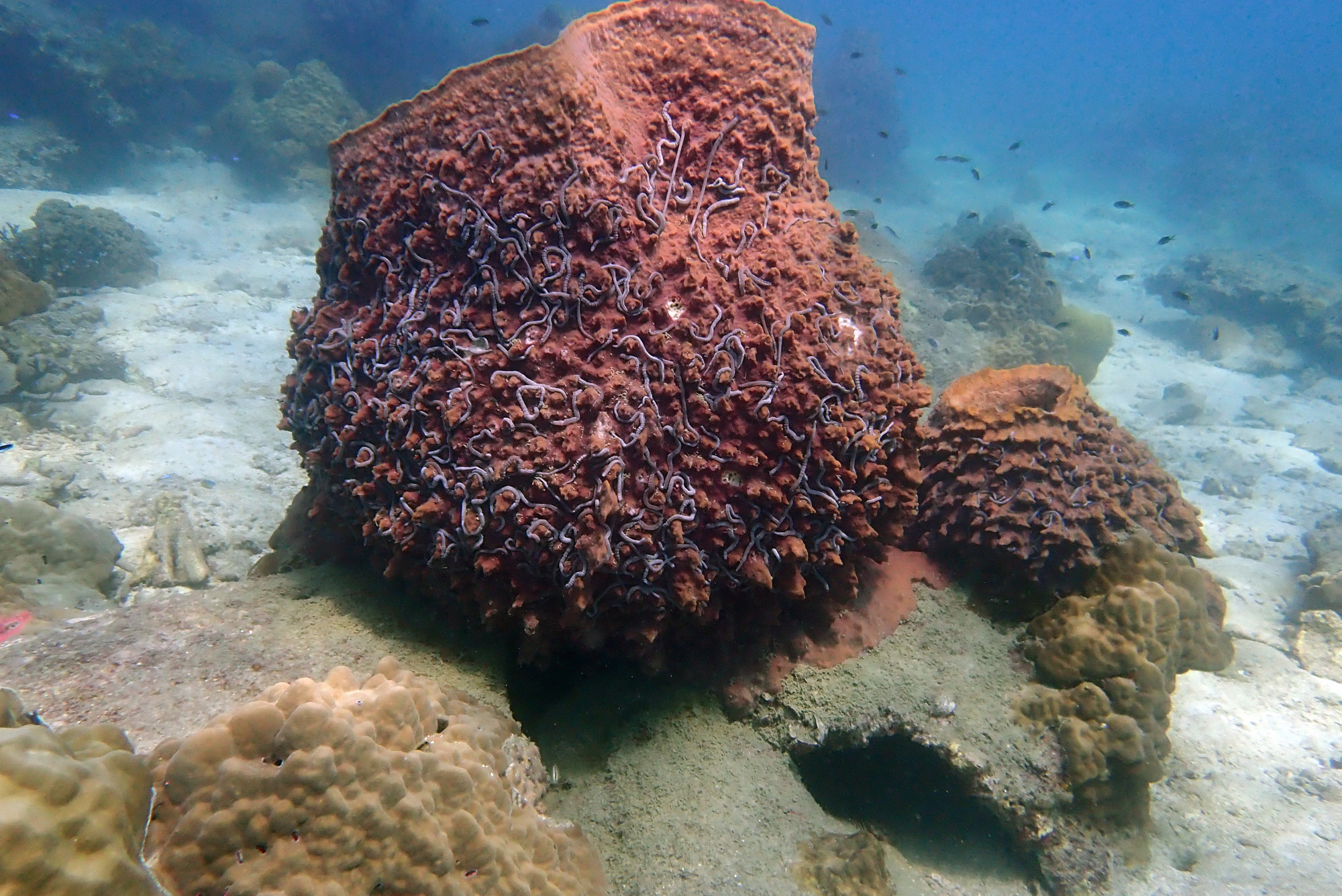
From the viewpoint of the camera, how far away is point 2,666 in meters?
2.78

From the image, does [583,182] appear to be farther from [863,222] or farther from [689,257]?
[863,222]

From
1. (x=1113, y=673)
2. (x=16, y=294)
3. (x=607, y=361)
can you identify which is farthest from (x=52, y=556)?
(x=1113, y=673)

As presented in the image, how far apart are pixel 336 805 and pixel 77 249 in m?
16.1

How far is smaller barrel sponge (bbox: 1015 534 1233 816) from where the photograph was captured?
3.84m

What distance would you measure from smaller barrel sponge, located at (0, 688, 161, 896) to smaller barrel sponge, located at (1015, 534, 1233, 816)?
14.6 feet

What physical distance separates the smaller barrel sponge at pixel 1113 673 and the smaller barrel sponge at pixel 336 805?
10.7 feet

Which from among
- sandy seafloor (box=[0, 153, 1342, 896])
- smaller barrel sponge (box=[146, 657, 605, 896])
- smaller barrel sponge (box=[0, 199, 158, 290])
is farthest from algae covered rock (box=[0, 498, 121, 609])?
smaller barrel sponge (box=[0, 199, 158, 290])

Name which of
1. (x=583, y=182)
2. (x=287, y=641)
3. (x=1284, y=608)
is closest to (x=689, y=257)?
(x=583, y=182)

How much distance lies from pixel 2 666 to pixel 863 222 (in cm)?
2198

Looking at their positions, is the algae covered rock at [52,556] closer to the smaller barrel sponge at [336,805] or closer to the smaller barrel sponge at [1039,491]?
the smaller barrel sponge at [336,805]

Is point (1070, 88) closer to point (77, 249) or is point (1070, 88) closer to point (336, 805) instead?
point (77, 249)

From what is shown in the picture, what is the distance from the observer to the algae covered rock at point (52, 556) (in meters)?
4.86

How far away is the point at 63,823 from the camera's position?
1.62 meters

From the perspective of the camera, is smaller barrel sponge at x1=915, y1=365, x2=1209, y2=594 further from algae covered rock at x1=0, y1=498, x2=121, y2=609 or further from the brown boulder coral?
algae covered rock at x1=0, y1=498, x2=121, y2=609
